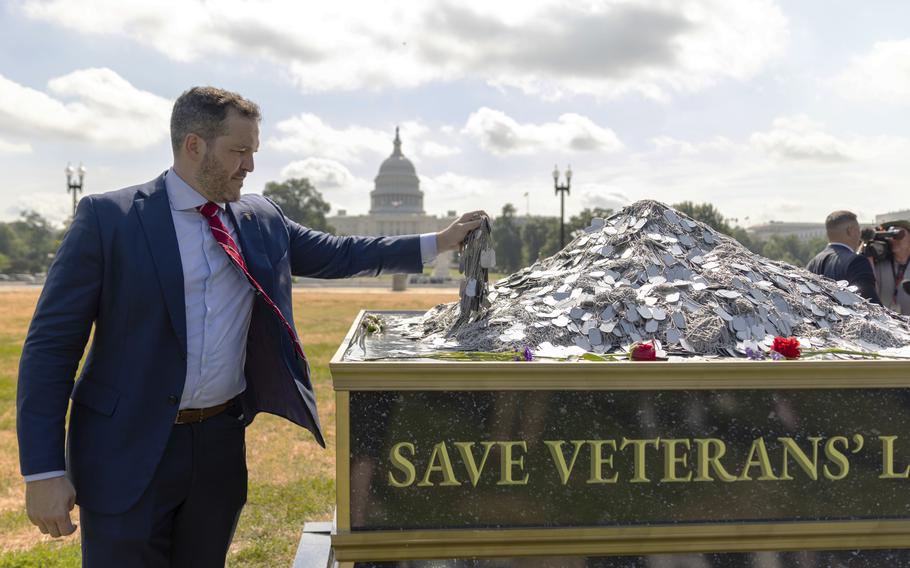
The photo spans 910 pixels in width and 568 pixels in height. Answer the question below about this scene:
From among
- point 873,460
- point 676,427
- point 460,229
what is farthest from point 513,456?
point 873,460

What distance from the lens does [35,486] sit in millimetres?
1886

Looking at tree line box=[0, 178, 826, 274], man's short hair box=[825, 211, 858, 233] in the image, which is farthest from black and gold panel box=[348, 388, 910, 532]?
tree line box=[0, 178, 826, 274]

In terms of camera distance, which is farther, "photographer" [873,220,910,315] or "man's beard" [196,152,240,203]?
"photographer" [873,220,910,315]

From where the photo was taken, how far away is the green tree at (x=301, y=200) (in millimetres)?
62344

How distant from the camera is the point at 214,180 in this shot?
207cm

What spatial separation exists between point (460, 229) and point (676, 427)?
41.4 inches

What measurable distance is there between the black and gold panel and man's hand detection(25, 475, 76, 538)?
778 mm

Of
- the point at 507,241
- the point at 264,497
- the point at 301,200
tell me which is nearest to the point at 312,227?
the point at 301,200

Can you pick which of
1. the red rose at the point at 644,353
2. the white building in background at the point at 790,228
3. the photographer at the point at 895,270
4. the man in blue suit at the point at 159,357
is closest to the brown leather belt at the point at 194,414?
the man in blue suit at the point at 159,357

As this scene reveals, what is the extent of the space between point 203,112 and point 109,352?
2.44 ft

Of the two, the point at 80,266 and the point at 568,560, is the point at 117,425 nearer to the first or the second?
the point at 80,266

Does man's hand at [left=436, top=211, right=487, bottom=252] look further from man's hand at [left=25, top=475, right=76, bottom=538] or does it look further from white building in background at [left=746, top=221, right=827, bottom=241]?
white building in background at [left=746, top=221, right=827, bottom=241]

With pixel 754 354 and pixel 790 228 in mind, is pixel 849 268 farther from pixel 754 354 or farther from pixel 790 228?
pixel 790 228

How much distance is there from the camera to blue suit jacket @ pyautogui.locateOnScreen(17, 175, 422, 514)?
189cm
